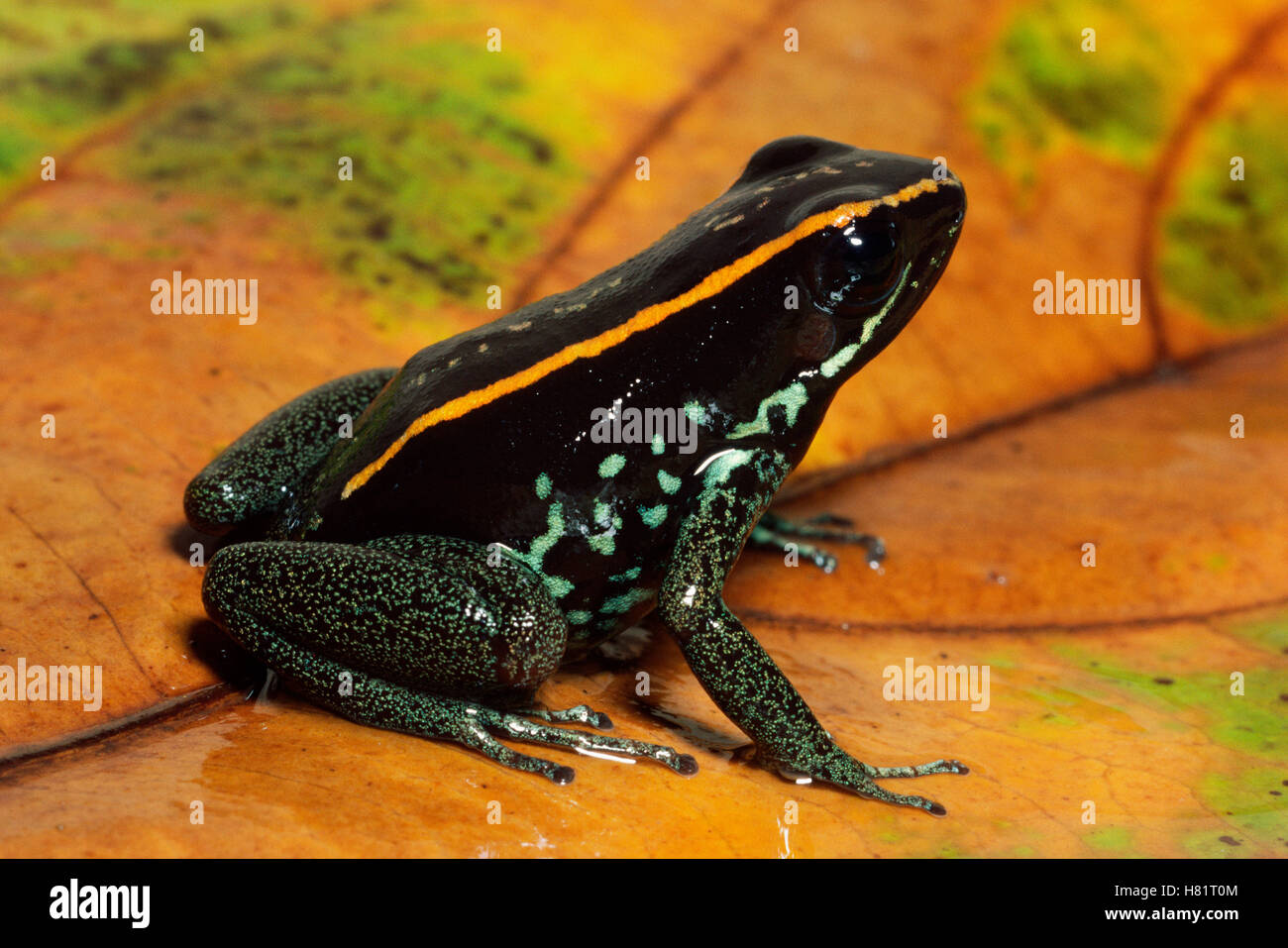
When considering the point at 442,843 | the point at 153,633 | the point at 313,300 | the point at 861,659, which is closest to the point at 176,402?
the point at 313,300

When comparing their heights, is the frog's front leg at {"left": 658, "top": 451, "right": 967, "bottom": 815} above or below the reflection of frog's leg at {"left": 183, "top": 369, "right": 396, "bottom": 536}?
below

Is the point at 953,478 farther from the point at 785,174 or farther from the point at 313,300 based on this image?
the point at 313,300

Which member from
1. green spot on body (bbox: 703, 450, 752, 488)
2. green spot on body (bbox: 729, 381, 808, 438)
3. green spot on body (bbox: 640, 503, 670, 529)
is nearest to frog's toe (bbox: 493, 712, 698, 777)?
green spot on body (bbox: 640, 503, 670, 529)

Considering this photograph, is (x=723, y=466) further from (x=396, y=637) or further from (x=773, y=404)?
(x=396, y=637)

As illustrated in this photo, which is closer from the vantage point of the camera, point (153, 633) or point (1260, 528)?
point (153, 633)

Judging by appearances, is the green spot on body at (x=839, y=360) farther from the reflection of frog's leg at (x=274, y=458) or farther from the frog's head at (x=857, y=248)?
the reflection of frog's leg at (x=274, y=458)

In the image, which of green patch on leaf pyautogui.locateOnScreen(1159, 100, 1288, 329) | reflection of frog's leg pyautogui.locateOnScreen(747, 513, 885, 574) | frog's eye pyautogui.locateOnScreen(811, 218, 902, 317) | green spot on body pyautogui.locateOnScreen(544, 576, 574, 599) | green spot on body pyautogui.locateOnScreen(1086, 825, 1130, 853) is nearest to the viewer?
green spot on body pyautogui.locateOnScreen(1086, 825, 1130, 853)

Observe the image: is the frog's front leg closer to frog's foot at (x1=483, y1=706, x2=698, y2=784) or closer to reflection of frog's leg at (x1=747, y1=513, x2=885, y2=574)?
frog's foot at (x1=483, y1=706, x2=698, y2=784)

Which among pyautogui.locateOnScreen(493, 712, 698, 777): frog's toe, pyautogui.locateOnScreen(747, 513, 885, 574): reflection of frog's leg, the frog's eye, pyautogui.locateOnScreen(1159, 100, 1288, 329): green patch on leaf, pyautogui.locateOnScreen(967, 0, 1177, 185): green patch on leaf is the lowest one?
pyautogui.locateOnScreen(493, 712, 698, 777): frog's toe
